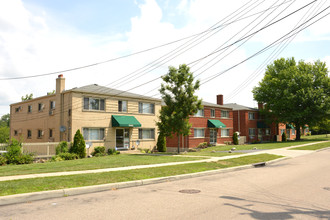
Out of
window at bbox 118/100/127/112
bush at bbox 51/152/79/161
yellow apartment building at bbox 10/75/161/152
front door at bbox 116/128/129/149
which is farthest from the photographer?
window at bbox 118/100/127/112

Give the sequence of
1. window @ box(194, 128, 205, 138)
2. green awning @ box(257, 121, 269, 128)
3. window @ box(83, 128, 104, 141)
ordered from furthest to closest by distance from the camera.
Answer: green awning @ box(257, 121, 269, 128) → window @ box(194, 128, 205, 138) → window @ box(83, 128, 104, 141)

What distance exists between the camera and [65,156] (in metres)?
21.2

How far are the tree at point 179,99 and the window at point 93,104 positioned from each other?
250 inches

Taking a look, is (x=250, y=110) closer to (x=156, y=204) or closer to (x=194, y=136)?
(x=194, y=136)

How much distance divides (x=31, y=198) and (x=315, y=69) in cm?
4917

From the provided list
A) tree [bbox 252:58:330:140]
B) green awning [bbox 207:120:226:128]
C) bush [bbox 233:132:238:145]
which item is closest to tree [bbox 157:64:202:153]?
green awning [bbox 207:120:226:128]

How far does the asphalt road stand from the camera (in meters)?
5.80

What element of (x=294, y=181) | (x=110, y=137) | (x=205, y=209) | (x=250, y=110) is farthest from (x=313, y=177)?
(x=250, y=110)

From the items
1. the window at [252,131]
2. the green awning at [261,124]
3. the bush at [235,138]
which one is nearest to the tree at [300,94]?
the green awning at [261,124]

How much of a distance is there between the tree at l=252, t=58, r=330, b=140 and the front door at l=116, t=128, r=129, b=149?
1126 inches

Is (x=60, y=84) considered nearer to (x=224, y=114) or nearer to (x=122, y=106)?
(x=122, y=106)

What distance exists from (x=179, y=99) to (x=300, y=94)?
28630mm

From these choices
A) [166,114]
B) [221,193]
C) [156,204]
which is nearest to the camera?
[156,204]

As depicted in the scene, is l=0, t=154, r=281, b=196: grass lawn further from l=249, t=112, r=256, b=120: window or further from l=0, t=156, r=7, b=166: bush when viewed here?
l=249, t=112, r=256, b=120: window
